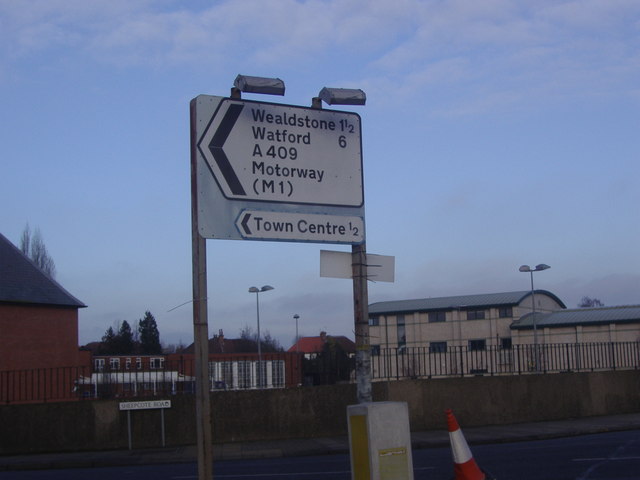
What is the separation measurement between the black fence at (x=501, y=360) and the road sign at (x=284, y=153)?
44.9 feet

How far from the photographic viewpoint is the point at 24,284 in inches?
1294

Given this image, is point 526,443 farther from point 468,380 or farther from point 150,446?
point 150,446

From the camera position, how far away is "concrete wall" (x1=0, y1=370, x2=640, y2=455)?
19906mm

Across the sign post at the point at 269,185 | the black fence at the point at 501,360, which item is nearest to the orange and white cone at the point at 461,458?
the sign post at the point at 269,185

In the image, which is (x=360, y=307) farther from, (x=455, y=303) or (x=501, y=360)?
(x=455, y=303)

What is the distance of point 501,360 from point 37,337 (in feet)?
63.3

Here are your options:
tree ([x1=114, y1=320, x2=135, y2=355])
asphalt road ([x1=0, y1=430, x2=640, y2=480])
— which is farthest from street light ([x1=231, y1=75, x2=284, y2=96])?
tree ([x1=114, y1=320, x2=135, y2=355])

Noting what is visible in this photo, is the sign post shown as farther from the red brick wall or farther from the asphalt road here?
the red brick wall

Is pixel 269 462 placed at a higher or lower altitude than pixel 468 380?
lower

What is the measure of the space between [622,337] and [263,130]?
47074 millimetres

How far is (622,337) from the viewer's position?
49406 mm

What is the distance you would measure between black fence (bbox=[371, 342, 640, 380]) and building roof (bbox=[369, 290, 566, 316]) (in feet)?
113

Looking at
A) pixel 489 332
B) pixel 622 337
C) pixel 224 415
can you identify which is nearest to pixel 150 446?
pixel 224 415

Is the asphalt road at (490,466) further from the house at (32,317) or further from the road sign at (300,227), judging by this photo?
the house at (32,317)
